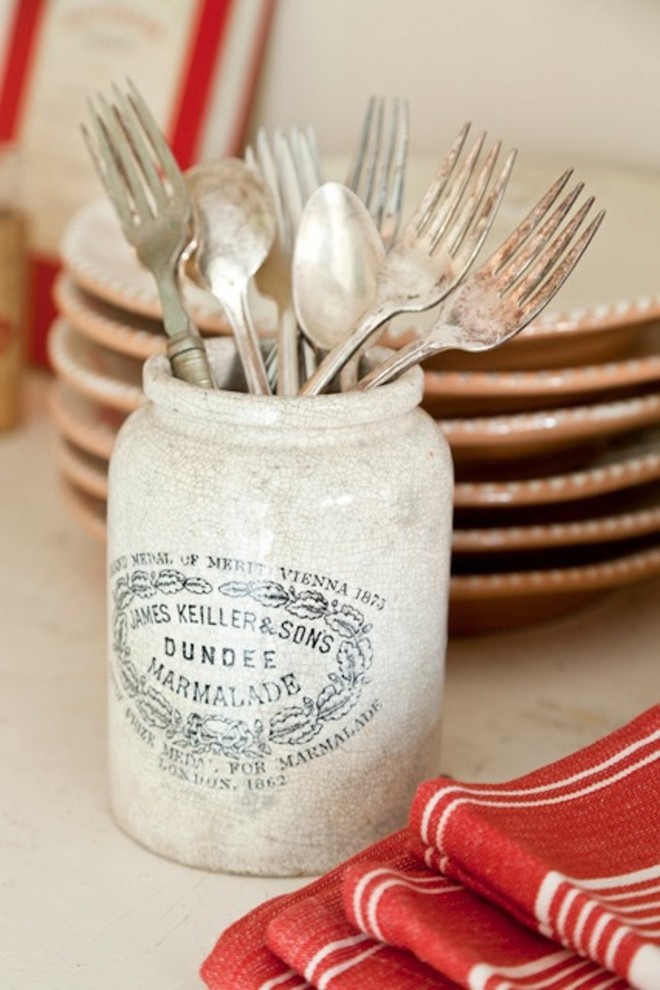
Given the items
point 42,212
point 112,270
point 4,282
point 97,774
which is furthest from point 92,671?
point 42,212

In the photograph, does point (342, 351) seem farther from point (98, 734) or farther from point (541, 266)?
point (98, 734)

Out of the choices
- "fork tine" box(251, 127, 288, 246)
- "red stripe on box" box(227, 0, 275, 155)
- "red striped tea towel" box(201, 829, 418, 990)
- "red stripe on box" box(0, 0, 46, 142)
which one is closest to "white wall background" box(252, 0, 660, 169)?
"red stripe on box" box(227, 0, 275, 155)

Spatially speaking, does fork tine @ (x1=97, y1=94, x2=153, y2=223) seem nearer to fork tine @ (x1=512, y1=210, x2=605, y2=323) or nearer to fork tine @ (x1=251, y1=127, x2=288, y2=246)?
fork tine @ (x1=251, y1=127, x2=288, y2=246)

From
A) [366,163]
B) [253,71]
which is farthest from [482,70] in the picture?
[366,163]

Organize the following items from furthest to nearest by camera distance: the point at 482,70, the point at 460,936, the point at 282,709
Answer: the point at 482,70, the point at 282,709, the point at 460,936

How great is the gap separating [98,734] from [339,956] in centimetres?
24

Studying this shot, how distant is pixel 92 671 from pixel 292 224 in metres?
0.22

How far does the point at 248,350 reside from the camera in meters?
0.57

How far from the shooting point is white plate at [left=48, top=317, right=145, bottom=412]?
0.72 metres

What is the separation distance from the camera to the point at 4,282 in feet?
3.12

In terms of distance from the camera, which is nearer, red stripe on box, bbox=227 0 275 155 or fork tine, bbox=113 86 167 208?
fork tine, bbox=113 86 167 208

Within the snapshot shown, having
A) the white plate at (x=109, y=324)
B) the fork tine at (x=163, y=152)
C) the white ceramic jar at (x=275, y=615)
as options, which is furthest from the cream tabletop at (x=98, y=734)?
the fork tine at (x=163, y=152)

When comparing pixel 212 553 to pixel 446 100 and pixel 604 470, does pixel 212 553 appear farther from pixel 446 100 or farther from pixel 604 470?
pixel 446 100

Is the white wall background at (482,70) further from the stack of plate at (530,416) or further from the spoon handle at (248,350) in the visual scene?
the spoon handle at (248,350)
